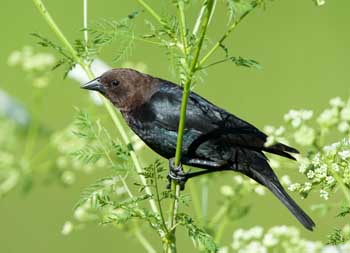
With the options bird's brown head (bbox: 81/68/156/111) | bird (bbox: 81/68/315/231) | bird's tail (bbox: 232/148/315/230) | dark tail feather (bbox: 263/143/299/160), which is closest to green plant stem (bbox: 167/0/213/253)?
dark tail feather (bbox: 263/143/299/160)

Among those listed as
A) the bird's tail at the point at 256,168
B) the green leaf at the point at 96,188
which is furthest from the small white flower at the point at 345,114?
the bird's tail at the point at 256,168

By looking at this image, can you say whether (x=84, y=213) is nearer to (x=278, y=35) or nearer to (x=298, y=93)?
(x=298, y=93)

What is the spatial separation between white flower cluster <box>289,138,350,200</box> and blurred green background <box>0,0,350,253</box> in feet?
17.0

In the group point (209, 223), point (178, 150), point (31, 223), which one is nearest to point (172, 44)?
point (178, 150)

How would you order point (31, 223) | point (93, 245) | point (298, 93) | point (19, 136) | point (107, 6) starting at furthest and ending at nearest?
point (107, 6)
point (298, 93)
point (31, 223)
point (93, 245)
point (19, 136)

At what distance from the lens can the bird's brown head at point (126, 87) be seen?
11.4ft

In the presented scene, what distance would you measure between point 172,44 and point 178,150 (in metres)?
0.23

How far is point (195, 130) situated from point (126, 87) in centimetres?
46

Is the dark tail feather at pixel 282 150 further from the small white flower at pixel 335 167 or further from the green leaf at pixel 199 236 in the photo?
the small white flower at pixel 335 167

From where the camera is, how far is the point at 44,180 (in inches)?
136

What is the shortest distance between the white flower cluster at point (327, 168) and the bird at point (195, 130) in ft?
2.99

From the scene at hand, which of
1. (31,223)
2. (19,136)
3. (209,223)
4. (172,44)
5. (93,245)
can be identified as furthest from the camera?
(31,223)

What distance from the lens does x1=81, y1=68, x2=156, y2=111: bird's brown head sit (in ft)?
11.4

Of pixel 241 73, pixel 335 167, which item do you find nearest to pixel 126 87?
pixel 335 167
